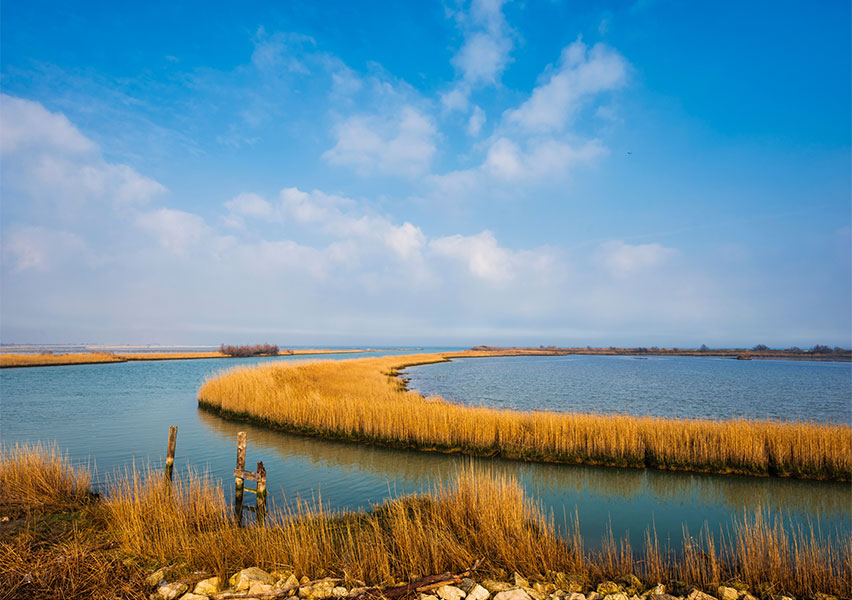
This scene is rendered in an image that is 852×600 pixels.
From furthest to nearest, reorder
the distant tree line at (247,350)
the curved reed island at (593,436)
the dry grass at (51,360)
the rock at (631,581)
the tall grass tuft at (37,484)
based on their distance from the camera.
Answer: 1. the distant tree line at (247,350)
2. the dry grass at (51,360)
3. the curved reed island at (593,436)
4. the tall grass tuft at (37,484)
5. the rock at (631,581)

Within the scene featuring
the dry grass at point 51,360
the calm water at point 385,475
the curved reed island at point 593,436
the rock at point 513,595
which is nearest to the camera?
the rock at point 513,595

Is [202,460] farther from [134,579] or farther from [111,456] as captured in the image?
[134,579]

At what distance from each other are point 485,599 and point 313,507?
521 cm

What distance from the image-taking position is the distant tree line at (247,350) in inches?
3615

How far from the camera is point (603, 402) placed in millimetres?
27469

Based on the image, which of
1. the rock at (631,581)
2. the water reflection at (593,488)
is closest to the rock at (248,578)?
the water reflection at (593,488)

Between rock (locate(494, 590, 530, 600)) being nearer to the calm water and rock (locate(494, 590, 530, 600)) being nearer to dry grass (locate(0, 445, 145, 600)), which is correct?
the calm water

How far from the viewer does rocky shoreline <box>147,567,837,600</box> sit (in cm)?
500

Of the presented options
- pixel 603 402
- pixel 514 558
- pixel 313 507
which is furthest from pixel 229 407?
pixel 603 402

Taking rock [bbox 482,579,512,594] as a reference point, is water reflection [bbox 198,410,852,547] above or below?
below

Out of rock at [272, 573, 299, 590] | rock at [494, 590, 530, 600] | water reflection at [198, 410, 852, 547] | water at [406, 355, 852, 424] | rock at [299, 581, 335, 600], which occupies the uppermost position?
rock at [272, 573, 299, 590]

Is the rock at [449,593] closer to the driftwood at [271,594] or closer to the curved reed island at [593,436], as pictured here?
the driftwood at [271,594]

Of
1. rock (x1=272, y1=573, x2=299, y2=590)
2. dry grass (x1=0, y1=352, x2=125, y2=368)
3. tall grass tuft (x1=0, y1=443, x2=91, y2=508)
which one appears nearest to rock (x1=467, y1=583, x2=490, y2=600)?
rock (x1=272, y1=573, x2=299, y2=590)

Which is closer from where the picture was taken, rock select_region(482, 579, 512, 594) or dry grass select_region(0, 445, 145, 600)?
dry grass select_region(0, 445, 145, 600)
